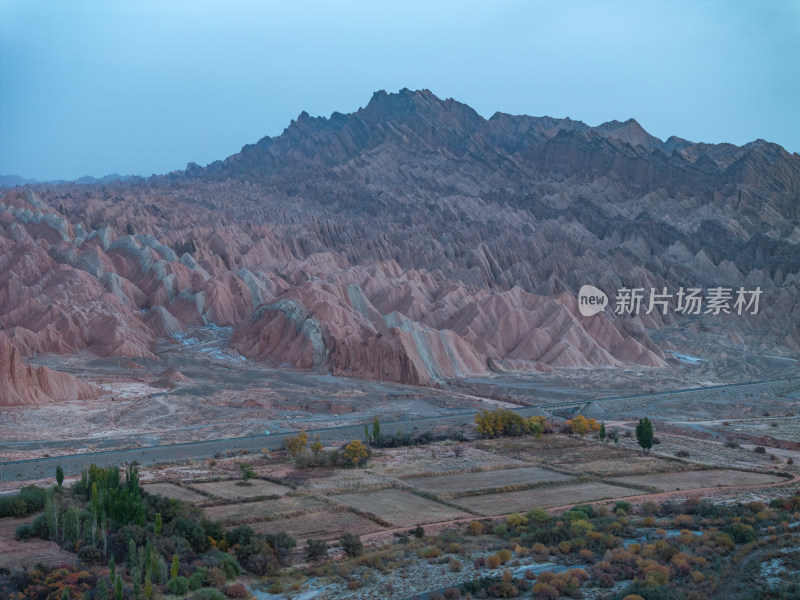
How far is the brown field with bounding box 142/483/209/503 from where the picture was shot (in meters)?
29.7

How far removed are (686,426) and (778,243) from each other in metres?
68.8

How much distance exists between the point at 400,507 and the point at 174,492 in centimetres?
697

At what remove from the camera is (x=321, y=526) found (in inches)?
1057

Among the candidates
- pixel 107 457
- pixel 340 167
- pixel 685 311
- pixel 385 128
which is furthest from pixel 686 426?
pixel 385 128

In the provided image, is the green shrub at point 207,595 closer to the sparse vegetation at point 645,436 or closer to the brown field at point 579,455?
the brown field at point 579,455

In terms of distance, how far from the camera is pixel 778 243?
110m

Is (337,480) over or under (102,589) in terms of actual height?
over

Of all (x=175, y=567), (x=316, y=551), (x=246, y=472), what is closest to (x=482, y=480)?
(x=246, y=472)

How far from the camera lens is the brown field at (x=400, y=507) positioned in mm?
27953

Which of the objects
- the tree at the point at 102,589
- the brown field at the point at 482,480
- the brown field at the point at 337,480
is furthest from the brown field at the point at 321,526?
the tree at the point at 102,589

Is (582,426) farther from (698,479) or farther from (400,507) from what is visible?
(400,507)

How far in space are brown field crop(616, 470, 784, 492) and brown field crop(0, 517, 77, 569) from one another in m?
18.2

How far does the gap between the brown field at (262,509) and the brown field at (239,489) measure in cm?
76

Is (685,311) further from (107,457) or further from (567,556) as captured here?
(567,556)
